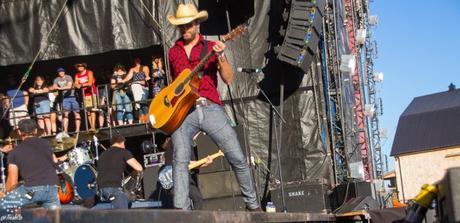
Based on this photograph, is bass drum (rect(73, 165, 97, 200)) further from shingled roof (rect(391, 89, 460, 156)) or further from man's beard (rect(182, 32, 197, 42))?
shingled roof (rect(391, 89, 460, 156))

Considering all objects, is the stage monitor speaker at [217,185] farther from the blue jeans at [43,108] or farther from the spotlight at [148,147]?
the blue jeans at [43,108]

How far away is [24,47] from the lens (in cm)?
1507

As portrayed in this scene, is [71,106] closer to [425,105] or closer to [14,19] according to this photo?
[14,19]

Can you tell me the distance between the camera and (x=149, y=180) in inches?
508

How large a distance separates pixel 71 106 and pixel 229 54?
3.32 m

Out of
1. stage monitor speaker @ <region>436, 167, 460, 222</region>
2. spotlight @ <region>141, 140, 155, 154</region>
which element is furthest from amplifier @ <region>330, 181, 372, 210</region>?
stage monitor speaker @ <region>436, 167, 460, 222</region>

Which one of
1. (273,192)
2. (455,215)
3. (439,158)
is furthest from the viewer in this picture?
(439,158)

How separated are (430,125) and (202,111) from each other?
58.9m

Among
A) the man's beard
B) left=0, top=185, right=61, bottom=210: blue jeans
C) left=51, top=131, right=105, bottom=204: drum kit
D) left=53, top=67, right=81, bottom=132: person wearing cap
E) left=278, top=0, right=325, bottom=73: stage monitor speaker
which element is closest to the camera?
the man's beard

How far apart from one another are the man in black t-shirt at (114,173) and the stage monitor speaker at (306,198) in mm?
3253

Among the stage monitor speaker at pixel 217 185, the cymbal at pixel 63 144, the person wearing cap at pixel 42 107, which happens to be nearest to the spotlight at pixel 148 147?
the cymbal at pixel 63 144

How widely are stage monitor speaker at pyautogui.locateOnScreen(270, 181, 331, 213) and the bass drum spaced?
3.18 metres

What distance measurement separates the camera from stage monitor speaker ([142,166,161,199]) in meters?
12.8

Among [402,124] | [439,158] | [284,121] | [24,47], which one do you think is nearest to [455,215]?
[284,121]
